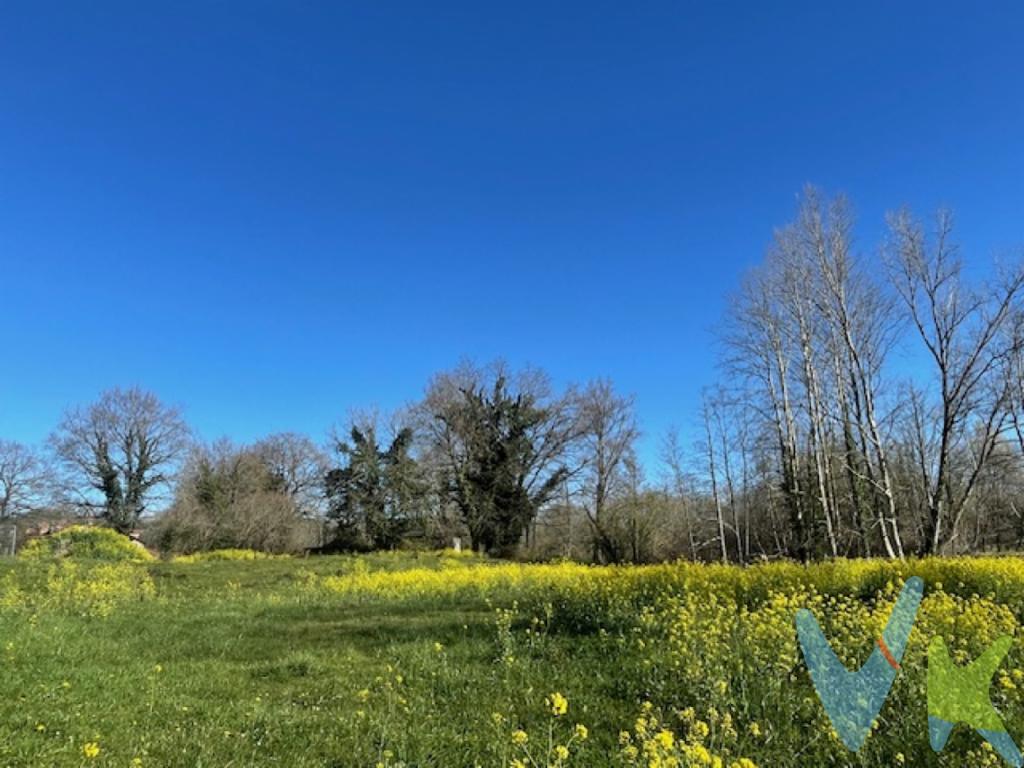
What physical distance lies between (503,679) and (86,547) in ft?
77.4

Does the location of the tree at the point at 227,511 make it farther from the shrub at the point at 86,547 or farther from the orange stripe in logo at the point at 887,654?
the orange stripe in logo at the point at 887,654

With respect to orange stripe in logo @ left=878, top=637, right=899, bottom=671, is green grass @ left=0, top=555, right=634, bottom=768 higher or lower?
lower

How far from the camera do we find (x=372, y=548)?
3512cm

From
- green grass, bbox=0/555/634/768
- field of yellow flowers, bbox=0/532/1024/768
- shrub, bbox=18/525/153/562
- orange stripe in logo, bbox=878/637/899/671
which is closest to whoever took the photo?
field of yellow flowers, bbox=0/532/1024/768

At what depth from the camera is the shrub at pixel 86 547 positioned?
2183 cm

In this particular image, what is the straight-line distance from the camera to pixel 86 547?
22766 millimetres

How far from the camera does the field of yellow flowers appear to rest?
12.1ft

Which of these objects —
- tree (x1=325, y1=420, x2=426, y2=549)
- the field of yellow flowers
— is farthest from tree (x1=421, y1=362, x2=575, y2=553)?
the field of yellow flowers

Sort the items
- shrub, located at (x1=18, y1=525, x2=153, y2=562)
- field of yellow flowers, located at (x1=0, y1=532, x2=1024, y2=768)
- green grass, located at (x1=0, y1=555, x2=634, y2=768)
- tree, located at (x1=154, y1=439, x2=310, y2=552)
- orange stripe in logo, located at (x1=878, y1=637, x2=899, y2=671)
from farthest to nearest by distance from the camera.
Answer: tree, located at (x1=154, y1=439, x2=310, y2=552) → shrub, located at (x1=18, y1=525, x2=153, y2=562) → orange stripe in logo, located at (x1=878, y1=637, x2=899, y2=671) → green grass, located at (x1=0, y1=555, x2=634, y2=768) → field of yellow flowers, located at (x1=0, y1=532, x2=1024, y2=768)

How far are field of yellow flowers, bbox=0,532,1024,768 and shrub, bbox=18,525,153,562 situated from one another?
12446mm

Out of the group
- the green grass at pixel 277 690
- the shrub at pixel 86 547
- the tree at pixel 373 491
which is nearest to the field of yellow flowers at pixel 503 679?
the green grass at pixel 277 690

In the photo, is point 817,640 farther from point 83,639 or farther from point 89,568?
point 89,568

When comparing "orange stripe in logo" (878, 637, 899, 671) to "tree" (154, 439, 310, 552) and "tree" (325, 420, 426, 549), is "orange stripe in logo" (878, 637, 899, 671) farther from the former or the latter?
"tree" (154, 439, 310, 552)

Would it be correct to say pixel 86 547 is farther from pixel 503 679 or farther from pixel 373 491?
pixel 503 679
